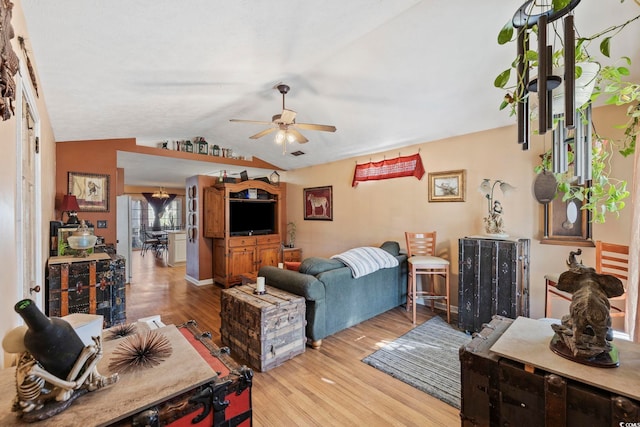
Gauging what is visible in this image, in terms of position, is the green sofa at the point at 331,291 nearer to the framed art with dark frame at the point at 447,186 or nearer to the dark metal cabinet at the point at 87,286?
the framed art with dark frame at the point at 447,186

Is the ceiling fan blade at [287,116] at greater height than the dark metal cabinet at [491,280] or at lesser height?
greater

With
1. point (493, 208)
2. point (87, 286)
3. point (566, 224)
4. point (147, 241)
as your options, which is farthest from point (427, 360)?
point (147, 241)

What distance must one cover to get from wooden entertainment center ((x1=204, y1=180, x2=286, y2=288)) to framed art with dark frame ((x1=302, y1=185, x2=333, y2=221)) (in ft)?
1.99

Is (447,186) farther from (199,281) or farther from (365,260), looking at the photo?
(199,281)

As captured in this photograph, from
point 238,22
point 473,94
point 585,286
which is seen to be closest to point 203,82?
point 238,22

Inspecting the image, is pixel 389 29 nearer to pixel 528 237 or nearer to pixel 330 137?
pixel 330 137

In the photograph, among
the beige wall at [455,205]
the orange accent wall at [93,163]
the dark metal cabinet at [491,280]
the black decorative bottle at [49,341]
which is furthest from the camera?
the orange accent wall at [93,163]

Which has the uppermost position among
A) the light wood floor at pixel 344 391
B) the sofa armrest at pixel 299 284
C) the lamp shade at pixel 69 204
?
the lamp shade at pixel 69 204

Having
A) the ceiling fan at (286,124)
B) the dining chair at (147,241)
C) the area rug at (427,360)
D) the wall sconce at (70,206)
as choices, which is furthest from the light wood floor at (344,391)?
the dining chair at (147,241)

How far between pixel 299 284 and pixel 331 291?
0.37 meters

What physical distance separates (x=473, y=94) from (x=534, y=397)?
2751 millimetres

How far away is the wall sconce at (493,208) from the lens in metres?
3.08

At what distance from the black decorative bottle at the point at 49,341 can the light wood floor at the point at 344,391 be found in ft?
4.75

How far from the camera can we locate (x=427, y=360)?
8.27ft
